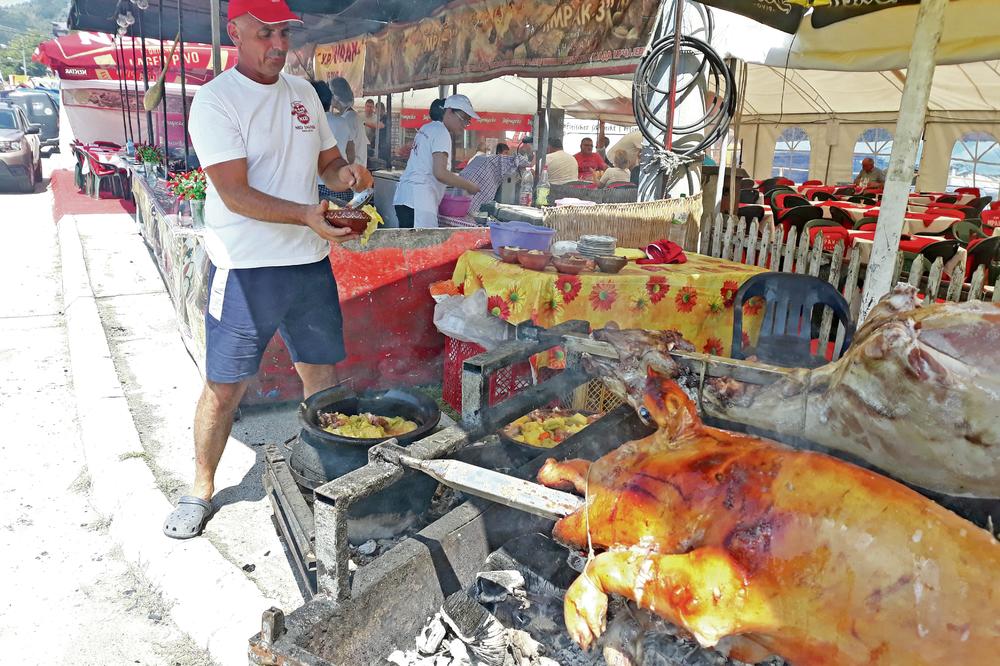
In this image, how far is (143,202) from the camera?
9.26m

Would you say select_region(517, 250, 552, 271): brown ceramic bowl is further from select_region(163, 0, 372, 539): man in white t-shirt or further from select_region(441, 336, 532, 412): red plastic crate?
select_region(163, 0, 372, 539): man in white t-shirt

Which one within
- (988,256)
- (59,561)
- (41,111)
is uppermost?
(41,111)

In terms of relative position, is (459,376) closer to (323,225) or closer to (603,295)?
(603,295)

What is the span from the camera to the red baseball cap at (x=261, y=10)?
2836mm

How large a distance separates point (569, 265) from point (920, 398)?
102 inches

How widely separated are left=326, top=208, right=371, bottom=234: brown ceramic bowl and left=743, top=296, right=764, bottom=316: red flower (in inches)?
105

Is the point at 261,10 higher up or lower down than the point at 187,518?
higher up

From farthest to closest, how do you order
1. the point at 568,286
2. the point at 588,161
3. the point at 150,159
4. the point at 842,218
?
the point at 588,161
the point at 150,159
the point at 842,218
the point at 568,286

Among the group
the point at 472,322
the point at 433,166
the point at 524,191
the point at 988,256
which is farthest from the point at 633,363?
the point at 524,191

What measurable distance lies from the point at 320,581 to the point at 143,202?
920 centimetres

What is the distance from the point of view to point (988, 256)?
6160mm

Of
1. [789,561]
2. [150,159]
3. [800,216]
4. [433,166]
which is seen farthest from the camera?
[150,159]

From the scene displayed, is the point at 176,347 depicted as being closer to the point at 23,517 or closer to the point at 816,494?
the point at 23,517

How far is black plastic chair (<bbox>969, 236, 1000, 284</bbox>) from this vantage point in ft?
19.7
